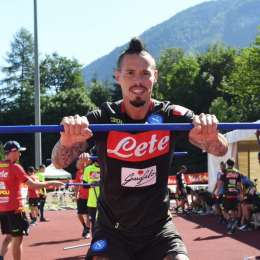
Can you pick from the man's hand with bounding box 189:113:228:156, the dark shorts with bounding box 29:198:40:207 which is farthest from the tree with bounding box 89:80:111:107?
the man's hand with bounding box 189:113:228:156

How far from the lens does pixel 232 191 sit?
15797 mm

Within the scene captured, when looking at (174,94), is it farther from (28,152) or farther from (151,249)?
(151,249)

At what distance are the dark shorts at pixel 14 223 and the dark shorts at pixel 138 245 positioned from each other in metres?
5.76

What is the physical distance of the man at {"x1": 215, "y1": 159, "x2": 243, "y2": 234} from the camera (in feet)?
51.6

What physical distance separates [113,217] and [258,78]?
38.0 meters

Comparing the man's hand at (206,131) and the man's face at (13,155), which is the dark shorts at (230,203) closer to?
the man's face at (13,155)

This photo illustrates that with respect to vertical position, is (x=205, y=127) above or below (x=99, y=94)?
below

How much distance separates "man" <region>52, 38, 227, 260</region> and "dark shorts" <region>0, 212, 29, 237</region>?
563 centimetres

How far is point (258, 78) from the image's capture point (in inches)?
1601

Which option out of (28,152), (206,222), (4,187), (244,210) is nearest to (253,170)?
(206,222)

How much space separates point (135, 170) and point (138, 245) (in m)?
0.49

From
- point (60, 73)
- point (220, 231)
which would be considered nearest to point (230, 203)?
point (220, 231)

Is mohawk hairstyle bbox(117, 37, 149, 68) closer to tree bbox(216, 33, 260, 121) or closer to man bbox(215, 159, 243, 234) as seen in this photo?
man bbox(215, 159, 243, 234)

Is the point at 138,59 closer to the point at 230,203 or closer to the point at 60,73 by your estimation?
the point at 230,203
